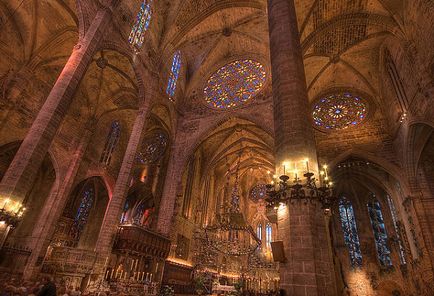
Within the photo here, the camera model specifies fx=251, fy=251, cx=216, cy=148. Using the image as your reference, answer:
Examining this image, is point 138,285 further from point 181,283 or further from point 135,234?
point 181,283

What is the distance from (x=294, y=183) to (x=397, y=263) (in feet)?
55.5

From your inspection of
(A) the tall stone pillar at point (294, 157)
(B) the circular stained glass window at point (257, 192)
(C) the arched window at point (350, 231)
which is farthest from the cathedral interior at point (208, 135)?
(B) the circular stained glass window at point (257, 192)

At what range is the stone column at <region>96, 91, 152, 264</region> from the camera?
1146cm

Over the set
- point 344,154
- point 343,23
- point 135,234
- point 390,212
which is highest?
point 343,23

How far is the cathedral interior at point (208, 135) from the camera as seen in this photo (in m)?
8.45

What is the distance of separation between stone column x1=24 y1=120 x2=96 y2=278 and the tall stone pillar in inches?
469

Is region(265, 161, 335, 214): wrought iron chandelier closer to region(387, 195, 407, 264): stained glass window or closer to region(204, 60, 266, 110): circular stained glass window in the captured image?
region(204, 60, 266, 110): circular stained glass window

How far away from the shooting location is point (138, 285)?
11.0 meters

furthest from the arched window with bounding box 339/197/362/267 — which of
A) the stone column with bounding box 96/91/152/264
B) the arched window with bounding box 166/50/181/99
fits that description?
the stone column with bounding box 96/91/152/264

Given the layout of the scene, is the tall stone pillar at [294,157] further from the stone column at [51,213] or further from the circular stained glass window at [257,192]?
the circular stained glass window at [257,192]

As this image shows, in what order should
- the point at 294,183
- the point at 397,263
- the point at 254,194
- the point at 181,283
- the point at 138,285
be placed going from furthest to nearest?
the point at 254,194 → the point at 397,263 → the point at 181,283 → the point at 138,285 → the point at 294,183

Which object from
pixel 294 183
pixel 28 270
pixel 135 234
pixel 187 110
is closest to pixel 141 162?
pixel 187 110

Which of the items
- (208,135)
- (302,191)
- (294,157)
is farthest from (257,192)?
(302,191)

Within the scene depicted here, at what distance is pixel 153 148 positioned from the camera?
22.7 meters
